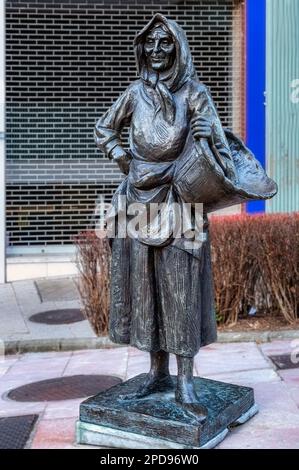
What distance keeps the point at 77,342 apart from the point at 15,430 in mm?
2924

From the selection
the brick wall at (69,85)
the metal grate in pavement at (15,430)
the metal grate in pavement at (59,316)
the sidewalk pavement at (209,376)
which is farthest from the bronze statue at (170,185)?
the brick wall at (69,85)

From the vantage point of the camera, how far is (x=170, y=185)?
401cm

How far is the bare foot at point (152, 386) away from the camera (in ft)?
13.9

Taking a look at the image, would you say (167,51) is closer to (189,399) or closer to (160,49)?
(160,49)

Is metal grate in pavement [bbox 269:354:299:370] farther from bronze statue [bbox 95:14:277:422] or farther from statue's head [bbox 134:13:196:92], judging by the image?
statue's head [bbox 134:13:196:92]

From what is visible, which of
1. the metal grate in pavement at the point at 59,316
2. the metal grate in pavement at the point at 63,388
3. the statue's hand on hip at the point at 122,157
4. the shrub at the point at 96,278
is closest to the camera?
the statue's hand on hip at the point at 122,157

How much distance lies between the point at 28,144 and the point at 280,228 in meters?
6.20

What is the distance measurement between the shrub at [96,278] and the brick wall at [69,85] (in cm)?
444

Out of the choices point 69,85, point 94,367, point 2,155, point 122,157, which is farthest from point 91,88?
point 122,157

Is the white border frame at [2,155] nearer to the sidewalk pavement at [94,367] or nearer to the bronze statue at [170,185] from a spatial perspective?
the sidewalk pavement at [94,367]

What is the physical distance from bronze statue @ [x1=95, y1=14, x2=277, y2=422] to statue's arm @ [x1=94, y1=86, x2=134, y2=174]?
0.01m

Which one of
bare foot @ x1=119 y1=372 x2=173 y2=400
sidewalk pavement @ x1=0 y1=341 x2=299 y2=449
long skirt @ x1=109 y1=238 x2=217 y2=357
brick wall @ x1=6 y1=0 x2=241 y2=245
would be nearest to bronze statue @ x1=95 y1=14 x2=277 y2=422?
long skirt @ x1=109 y1=238 x2=217 y2=357

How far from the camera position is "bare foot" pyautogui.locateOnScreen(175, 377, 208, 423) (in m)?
3.88

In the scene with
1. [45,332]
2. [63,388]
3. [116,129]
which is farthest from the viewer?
[45,332]
